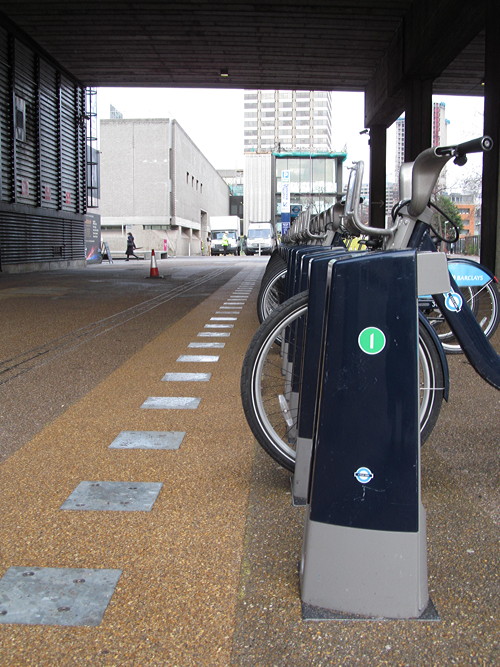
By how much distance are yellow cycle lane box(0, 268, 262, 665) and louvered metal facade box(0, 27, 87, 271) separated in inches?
702

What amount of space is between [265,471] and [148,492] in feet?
2.07

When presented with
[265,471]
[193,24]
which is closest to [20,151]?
[193,24]

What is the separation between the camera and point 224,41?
20.0 meters

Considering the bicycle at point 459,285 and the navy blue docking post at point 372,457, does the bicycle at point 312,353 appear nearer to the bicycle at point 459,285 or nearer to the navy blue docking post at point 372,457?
the navy blue docking post at point 372,457

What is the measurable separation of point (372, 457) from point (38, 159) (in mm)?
22792

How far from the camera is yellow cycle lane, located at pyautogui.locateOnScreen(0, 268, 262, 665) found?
2.03m

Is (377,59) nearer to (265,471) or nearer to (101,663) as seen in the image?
(265,471)

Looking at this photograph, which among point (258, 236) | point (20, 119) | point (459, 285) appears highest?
point (20, 119)

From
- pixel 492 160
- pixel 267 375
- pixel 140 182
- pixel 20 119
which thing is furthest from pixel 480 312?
pixel 140 182

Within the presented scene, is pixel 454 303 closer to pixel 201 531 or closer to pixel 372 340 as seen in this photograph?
→ pixel 372 340

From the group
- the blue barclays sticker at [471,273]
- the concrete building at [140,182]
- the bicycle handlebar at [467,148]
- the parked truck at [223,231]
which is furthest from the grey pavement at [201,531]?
the concrete building at [140,182]

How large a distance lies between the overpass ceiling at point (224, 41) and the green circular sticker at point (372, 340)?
1431 centimetres

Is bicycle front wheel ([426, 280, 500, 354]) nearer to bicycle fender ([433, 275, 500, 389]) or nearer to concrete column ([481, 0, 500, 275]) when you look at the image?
bicycle fender ([433, 275, 500, 389])

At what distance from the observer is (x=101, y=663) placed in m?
1.92
